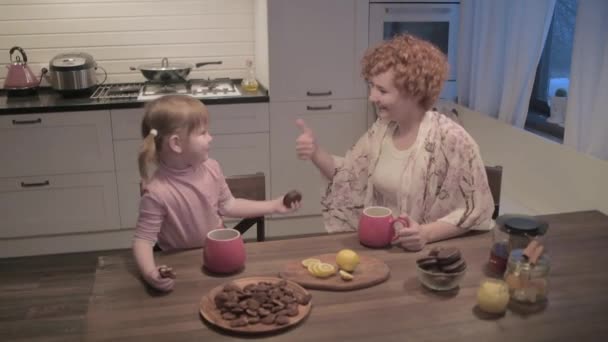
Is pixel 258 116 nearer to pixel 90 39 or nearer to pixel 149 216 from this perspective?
→ pixel 90 39

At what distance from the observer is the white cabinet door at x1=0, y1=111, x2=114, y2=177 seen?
3.31 metres

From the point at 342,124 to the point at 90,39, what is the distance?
1.62 metres

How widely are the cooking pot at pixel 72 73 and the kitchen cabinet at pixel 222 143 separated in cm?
34

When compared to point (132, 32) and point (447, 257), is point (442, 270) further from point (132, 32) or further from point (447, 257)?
point (132, 32)

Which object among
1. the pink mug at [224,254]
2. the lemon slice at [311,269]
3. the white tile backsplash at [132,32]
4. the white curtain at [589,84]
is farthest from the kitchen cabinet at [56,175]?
the white curtain at [589,84]

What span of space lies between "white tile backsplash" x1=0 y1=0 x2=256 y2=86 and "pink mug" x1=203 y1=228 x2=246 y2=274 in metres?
2.63

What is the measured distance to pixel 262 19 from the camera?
3.56m

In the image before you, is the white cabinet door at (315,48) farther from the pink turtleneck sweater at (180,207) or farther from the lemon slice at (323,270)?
the lemon slice at (323,270)

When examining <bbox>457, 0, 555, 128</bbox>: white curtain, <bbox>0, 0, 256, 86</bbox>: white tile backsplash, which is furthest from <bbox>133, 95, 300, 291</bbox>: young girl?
<bbox>0, 0, 256, 86</bbox>: white tile backsplash

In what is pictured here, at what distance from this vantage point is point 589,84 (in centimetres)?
244

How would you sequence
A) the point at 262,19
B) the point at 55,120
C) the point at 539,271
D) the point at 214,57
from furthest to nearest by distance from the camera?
the point at 214,57 → the point at 262,19 → the point at 55,120 → the point at 539,271

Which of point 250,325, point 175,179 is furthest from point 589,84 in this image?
point 250,325

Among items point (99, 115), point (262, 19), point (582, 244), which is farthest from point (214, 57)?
point (582, 244)

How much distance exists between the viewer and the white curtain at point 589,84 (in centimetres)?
236
